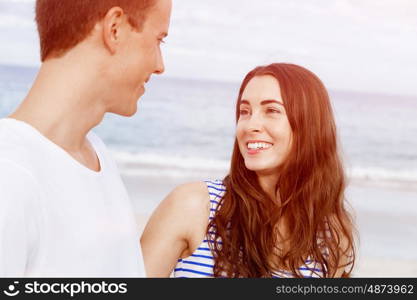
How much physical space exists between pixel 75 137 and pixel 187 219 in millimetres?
1354

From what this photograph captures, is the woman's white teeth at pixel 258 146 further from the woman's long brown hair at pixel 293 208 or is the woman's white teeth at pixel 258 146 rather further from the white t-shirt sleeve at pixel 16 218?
the white t-shirt sleeve at pixel 16 218

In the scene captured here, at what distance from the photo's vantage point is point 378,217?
9.20 m

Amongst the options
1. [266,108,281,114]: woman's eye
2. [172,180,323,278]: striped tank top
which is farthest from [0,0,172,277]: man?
[266,108,281,114]: woman's eye

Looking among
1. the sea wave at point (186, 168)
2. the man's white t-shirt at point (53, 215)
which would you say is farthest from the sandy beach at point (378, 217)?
the man's white t-shirt at point (53, 215)

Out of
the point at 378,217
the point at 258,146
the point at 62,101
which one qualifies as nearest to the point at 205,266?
the point at 258,146

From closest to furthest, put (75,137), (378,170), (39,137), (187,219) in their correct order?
(39,137)
(75,137)
(187,219)
(378,170)

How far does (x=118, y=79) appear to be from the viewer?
5.21ft

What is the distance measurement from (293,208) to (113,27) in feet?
5.88

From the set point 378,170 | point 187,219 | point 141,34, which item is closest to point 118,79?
point 141,34

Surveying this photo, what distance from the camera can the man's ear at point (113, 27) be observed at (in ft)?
4.91

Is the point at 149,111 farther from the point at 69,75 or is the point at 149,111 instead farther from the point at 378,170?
the point at 69,75

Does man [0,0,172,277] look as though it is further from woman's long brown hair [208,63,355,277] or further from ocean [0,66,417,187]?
ocean [0,66,417,187]

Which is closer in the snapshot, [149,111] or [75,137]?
[75,137]

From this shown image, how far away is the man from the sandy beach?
564cm
